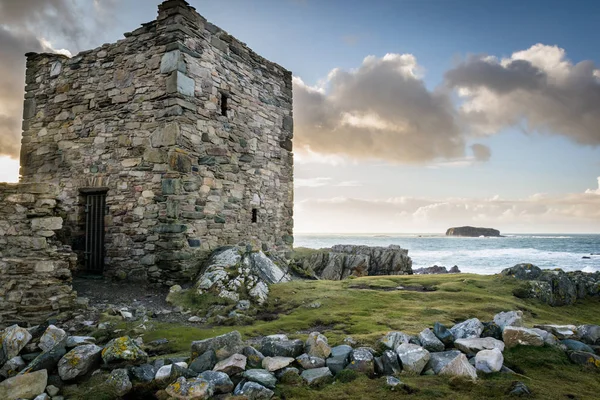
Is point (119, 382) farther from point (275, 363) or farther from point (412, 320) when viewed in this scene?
point (412, 320)

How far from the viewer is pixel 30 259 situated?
6625 millimetres

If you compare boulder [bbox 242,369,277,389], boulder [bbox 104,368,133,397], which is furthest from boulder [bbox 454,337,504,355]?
boulder [bbox 104,368,133,397]

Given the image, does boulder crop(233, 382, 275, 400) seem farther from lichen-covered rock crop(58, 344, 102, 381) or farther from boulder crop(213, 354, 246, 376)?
lichen-covered rock crop(58, 344, 102, 381)

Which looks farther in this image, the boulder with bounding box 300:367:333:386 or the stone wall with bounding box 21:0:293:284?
the stone wall with bounding box 21:0:293:284

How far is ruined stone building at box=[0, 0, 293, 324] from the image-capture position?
9102mm

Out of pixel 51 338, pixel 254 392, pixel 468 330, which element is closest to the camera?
pixel 254 392

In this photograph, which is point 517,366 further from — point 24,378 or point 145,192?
point 145,192

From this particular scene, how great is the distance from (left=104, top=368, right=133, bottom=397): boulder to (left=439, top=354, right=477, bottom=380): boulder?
133 inches

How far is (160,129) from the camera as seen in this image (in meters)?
9.16

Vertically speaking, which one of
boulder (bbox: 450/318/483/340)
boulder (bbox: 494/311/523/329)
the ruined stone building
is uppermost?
Result: the ruined stone building

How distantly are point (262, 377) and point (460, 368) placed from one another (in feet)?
6.85

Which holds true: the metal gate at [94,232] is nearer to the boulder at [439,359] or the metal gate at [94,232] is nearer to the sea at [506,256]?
the boulder at [439,359]

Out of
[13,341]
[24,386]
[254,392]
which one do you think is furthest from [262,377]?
[13,341]

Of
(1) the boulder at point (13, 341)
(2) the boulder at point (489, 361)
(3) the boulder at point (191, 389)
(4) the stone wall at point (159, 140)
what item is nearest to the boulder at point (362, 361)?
(2) the boulder at point (489, 361)
